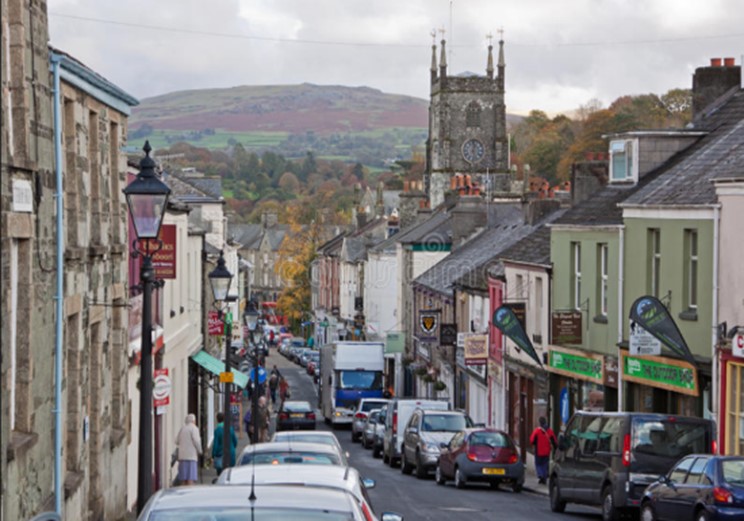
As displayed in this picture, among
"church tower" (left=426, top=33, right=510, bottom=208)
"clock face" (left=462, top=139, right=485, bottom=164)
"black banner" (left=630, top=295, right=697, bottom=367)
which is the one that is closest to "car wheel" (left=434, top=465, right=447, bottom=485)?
"black banner" (left=630, top=295, right=697, bottom=367)

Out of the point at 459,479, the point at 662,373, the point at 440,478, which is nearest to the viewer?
the point at 662,373

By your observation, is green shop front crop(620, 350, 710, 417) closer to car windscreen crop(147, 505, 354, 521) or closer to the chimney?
the chimney

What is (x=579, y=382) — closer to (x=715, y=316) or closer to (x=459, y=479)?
(x=459, y=479)

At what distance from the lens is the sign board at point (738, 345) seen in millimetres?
26281

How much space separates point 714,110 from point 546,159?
118115 mm

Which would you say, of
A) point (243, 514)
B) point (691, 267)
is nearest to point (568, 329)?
point (691, 267)

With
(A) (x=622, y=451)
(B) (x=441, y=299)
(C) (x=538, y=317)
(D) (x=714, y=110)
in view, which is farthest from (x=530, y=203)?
(A) (x=622, y=451)

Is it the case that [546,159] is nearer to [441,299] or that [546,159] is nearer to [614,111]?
[614,111]

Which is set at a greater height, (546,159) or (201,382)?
(546,159)

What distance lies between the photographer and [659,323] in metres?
29.3

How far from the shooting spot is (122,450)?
2452 cm

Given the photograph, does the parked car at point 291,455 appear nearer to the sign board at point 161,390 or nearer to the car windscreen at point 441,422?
the sign board at point 161,390

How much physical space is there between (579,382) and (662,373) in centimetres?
726

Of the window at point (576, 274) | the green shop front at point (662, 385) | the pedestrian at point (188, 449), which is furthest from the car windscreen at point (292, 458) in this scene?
the window at point (576, 274)
